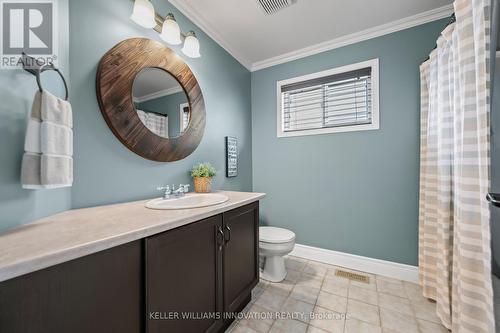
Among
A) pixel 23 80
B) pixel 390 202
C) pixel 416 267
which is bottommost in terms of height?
pixel 416 267

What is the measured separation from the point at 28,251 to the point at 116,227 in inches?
9.5

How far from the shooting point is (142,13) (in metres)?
1.20

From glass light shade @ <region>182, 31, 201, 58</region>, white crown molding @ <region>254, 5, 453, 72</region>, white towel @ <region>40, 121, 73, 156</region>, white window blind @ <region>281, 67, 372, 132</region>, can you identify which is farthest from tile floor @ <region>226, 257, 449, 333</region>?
white crown molding @ <region>254, 5, 453, 72</region>

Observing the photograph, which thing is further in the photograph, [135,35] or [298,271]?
[298,271]

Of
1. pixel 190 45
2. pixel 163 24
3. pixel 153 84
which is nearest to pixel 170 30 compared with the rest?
pixel 163 24

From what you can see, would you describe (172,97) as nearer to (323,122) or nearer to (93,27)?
(93,27)

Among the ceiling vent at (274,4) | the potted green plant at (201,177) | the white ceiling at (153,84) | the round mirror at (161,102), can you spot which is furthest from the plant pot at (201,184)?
the ceiling vent at (274,4)

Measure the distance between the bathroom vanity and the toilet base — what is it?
629 mm

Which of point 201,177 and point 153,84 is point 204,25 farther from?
point 201,177

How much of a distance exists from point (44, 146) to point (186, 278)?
82cm

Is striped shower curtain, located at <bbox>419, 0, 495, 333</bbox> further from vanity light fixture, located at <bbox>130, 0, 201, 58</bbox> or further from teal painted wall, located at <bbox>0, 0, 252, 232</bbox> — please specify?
teal painted wall, located at <bbox>0, 0, 252, 232</bbox>

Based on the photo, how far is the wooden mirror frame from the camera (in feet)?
3.81

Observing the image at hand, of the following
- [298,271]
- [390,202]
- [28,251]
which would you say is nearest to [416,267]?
[390,202]

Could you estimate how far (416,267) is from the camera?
180 cm
